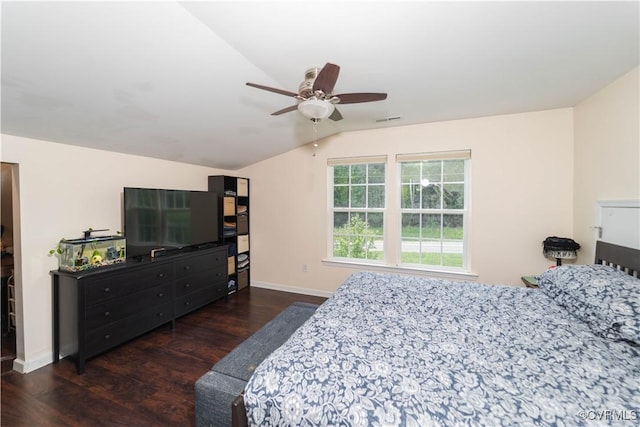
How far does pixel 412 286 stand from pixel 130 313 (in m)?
2.65

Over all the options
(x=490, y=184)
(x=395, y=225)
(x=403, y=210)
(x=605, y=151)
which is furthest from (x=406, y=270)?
(x=605, y=151)

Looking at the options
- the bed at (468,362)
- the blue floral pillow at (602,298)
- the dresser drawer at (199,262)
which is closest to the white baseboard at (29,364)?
the dresser drawer at (199,262)

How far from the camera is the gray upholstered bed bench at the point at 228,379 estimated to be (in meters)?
1.45

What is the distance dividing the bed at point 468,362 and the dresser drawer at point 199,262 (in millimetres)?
1982

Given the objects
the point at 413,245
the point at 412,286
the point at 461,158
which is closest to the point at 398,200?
the point at 413,245

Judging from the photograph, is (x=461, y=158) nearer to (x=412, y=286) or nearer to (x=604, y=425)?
(x=412, y=286)

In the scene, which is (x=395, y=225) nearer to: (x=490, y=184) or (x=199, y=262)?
(x=490, y=184)

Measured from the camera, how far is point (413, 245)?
11.8ft

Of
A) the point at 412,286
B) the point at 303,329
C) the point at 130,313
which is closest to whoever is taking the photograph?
the point at 303,329

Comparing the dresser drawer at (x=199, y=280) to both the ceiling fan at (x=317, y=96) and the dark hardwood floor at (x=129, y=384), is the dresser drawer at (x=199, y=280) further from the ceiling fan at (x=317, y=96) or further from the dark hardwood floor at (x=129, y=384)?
the ceiling fan at (x=317, y=96)

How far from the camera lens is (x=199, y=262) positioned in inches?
130

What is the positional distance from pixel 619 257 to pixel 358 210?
2.58 metres

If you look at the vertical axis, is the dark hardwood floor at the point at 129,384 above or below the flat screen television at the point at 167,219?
below

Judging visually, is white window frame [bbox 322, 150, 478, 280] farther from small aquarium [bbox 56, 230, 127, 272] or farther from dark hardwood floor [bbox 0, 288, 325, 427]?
small aquarium [bbox 56, 230, 127, 272]
